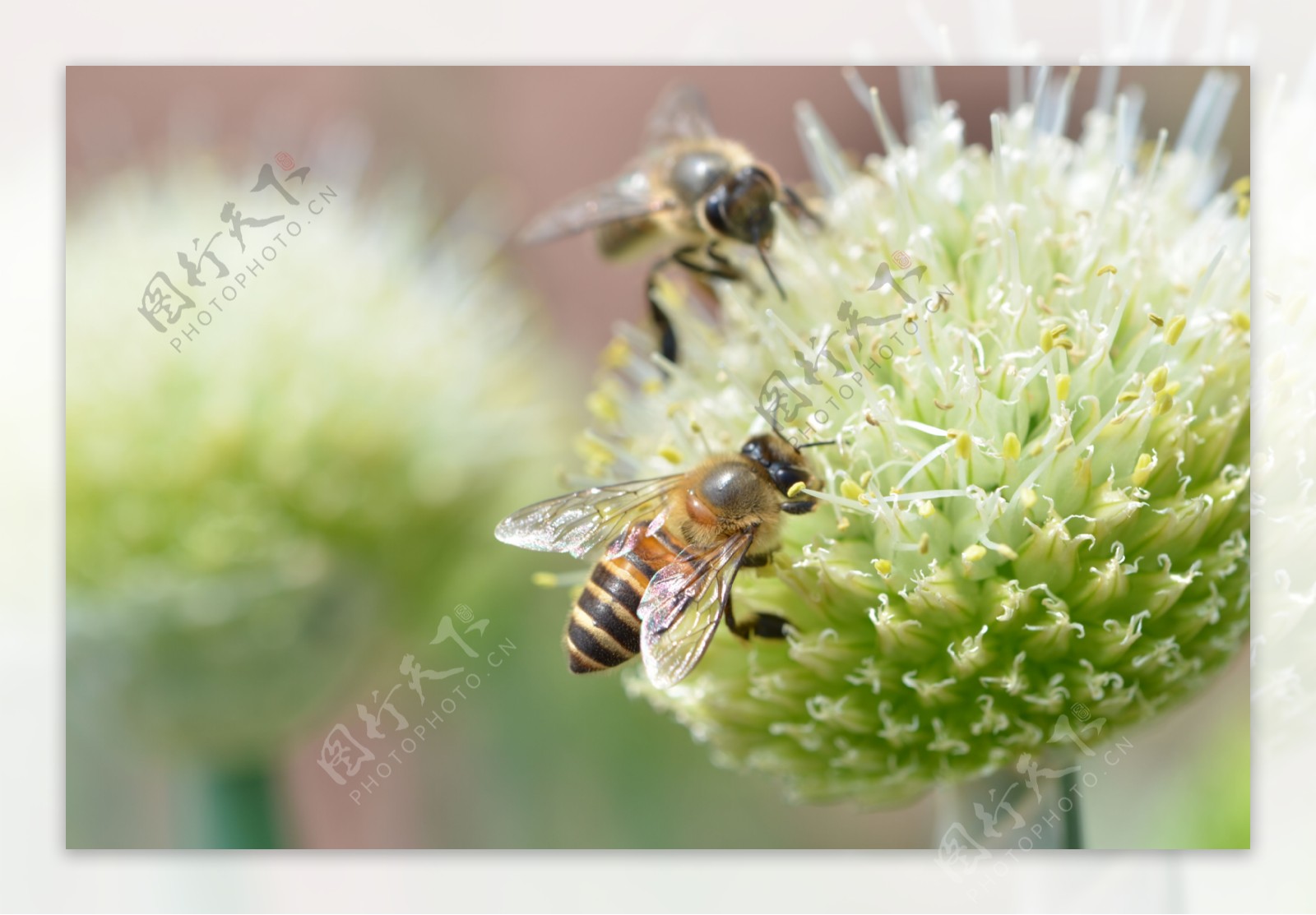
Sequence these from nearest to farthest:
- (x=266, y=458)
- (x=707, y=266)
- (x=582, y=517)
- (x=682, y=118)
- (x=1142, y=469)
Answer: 1. (x=1142, y=469)
2. (x=582, y=517)
3. (x=707, y=266)
4. (x=682, y=118)
5. (x=266, y=458)

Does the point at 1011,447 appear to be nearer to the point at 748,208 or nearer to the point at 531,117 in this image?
the point at 748,208

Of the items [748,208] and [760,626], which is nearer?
[760,626]

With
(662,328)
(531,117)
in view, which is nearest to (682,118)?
(662,328)

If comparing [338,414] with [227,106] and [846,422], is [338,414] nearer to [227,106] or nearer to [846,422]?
[227,106]

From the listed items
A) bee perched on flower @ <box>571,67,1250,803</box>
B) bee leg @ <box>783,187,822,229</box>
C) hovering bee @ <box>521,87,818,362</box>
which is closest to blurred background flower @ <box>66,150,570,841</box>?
hovering bee @ <box>521,87,818,362</box>

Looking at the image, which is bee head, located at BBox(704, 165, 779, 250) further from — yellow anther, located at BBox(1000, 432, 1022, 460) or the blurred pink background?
yellow anther, located at BBox(1000, 432, 1022, 460)
